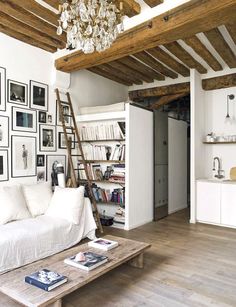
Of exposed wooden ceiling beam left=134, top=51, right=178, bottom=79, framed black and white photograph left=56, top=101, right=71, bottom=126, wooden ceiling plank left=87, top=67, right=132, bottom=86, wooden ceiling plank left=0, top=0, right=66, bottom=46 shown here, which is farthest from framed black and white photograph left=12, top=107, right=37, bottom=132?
exposed wooden ceiling beam left=134, top=51, right=178, bottom=79

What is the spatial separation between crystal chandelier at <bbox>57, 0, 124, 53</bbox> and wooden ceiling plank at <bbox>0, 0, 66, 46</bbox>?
1.21 meters

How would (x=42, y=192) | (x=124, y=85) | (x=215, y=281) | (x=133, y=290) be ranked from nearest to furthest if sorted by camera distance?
(x=133, y=290), (x=215, y=281), (x=42, y=192), (x=124, y=85)

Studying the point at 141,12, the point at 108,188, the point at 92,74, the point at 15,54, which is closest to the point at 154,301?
the point at 108,188

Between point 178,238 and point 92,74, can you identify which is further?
point 92,74

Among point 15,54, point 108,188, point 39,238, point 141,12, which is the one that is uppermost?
point 141,12

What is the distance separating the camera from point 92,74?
557 centimetres

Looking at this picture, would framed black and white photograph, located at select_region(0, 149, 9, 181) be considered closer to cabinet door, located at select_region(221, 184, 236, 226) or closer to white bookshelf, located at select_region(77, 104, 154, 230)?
white bookshelf, located at select_region(77, 104, 154, 230)

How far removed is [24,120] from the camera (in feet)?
13.2

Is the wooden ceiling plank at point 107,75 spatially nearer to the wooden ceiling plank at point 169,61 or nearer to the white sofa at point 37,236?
the wooden ceiling plank at point 169,61

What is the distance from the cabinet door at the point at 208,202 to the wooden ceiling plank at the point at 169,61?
2246 millimetres

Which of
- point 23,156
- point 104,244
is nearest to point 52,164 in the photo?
point 23,156

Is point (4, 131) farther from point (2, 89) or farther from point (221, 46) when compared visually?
point (221, 46)

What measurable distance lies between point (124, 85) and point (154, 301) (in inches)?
204

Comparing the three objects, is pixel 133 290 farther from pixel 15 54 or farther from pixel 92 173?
pixel 15 54
